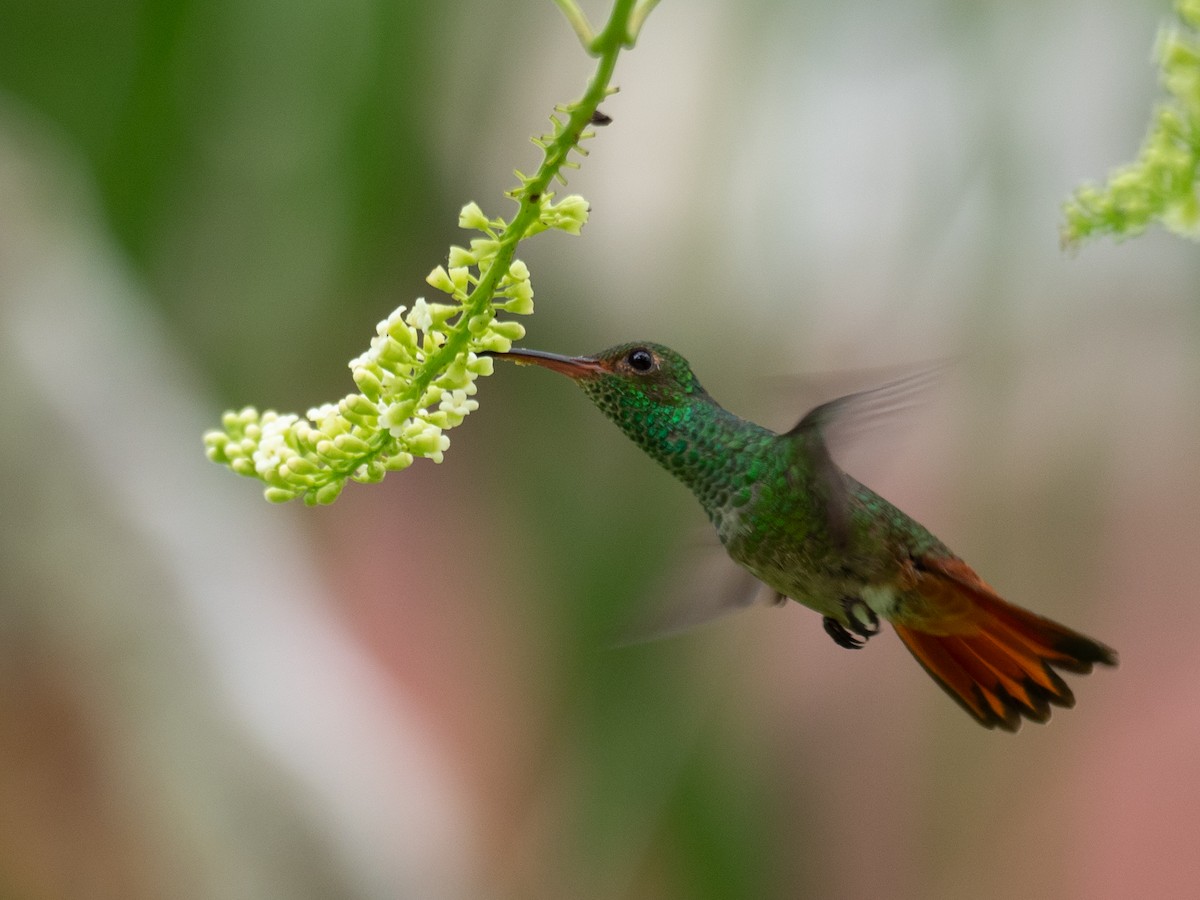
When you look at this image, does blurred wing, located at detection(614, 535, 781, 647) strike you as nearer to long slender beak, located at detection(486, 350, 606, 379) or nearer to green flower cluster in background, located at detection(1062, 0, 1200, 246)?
long slender beak, located at detection(486, 350, 606, 379)

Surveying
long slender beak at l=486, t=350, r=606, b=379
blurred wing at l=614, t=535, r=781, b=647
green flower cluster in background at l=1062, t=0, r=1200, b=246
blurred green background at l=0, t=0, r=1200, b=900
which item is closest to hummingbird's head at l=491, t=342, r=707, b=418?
long slender beak at l=486, t=350, r=606, b=379

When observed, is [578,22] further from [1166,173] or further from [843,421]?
[843,421]

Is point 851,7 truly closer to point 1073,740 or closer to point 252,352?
point 252,352

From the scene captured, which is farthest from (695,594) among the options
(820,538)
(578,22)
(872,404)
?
(578,22)

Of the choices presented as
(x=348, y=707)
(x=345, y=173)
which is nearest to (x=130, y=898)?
(x=348, y=707)

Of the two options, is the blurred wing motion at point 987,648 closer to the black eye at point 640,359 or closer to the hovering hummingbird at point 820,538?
the hovering hummingbird at point 820,538
